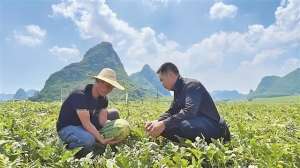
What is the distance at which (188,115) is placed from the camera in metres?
6.29

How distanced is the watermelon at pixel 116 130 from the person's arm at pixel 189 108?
2.19ft

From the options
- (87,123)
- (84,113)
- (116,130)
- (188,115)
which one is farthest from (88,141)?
(188,115)

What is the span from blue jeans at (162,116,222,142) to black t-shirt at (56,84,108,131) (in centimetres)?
112

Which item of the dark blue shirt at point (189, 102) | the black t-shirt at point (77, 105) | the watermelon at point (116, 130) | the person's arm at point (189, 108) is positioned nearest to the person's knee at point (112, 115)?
the black t-shirt at point (77, 105)

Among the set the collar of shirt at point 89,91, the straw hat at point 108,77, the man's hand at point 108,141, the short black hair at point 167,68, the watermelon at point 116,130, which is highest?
the short black hair at point 167,68

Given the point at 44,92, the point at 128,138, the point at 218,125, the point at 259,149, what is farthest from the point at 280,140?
the point at 44,92

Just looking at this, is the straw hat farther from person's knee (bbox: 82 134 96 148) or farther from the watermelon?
person's knee (bbox: 82 134 96 148)

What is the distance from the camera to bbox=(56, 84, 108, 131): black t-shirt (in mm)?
6332

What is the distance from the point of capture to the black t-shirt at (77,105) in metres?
6.33

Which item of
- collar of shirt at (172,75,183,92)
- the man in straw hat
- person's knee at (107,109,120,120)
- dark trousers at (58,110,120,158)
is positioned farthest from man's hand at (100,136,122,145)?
collar of shirt at (172,75,183,92)

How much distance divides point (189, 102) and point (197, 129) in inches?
16.6

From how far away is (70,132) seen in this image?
6.32 meters

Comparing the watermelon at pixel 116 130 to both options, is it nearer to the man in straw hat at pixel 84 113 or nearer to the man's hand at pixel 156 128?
the man in straw hat at pixel 84 113

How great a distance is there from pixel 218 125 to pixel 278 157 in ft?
5.40
